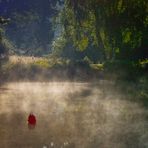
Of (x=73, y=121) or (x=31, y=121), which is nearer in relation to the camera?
(x=31, y=121)

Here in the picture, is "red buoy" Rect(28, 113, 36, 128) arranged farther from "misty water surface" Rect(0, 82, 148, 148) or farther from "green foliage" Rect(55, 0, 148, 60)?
"green foliage" Rect(55, 0, 148, 60)

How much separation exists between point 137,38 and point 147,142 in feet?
88.5

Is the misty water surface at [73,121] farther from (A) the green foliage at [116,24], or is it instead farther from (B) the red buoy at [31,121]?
(A) the green foliage at [116,24]

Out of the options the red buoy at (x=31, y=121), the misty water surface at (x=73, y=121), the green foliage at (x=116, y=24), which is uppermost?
the green foliage at (x=116, y=24)

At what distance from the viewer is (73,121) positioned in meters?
14.7

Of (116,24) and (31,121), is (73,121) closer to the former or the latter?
(31,121)

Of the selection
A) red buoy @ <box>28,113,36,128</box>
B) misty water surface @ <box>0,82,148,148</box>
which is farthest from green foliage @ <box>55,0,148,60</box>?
red buoy @ <box>28,113,36,128</box>

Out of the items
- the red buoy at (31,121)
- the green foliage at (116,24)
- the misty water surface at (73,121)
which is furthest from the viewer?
the green foliage at (116,24)

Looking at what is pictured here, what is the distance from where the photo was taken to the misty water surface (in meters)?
12.0

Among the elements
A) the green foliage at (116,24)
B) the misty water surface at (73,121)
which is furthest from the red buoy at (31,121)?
the green foliage at (116,24)

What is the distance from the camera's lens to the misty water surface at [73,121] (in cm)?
1196

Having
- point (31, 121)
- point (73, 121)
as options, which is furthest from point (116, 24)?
point (31, 121)

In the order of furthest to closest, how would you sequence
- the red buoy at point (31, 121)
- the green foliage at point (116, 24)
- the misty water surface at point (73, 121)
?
the green foliage at point (116, 24)
the red buoy at point (31, 121)
the misty water surface at point (73, 121)

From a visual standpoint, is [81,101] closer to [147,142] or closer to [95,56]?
[147,142]
